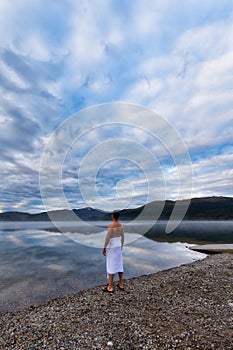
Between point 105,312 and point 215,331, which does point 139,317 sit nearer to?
point 105,312

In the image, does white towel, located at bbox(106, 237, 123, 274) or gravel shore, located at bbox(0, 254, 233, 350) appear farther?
white towel, located at bbox(106, 237, 123, 274)

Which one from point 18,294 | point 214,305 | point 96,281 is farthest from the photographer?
point 96,281

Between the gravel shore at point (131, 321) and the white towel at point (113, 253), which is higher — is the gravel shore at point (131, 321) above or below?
below

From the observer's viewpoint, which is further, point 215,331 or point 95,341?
point 215,331

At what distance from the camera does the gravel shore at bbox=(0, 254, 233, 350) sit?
5.29m

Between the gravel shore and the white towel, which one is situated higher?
the white towel

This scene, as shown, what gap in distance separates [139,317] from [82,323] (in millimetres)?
1765

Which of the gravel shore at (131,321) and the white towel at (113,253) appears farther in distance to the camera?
the white towel at (113,253)

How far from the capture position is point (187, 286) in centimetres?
1009

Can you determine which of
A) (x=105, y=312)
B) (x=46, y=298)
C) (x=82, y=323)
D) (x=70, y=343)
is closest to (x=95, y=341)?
(x=70, y=343)

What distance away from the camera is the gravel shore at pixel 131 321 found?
5.29 metres

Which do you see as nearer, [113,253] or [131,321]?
[131,321]

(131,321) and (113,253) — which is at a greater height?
(113,253)

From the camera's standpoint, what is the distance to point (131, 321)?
6.30m
